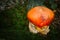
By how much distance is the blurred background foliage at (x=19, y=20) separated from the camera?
1879mm

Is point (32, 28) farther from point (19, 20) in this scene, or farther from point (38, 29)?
point (19, 20)

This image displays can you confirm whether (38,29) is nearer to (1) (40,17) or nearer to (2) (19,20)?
(1) (40,17)

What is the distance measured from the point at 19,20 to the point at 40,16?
27 cm

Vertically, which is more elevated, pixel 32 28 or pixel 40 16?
pixel 40 16

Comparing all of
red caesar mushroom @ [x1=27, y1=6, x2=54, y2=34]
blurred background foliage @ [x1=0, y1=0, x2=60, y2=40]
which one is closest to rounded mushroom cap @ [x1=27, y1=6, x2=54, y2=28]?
red caesar mushroom @ [x1=27, y1=6, x2=54, y2=34]

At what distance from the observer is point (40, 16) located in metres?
1.80

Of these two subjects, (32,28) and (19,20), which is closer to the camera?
(32,28)

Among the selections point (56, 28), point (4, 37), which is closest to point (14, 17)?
point (4, 37)

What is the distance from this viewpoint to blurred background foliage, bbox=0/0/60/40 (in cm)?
188

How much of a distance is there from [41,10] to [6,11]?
40 cm

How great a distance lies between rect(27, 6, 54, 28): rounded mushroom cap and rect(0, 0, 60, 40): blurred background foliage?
0.45 feet

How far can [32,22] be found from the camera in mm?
1831

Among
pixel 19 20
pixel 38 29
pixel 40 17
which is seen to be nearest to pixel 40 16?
pixel 40 17

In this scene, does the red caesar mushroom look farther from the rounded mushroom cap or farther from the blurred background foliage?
the blurred background foliage
